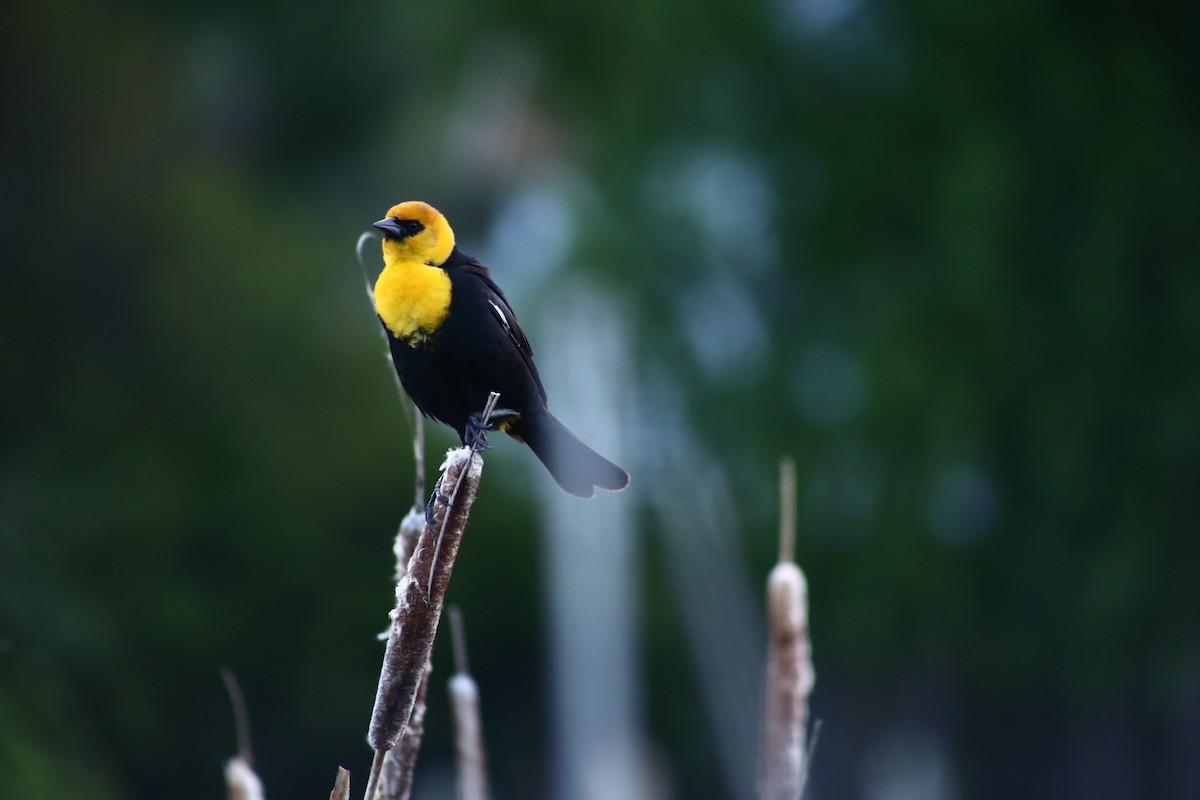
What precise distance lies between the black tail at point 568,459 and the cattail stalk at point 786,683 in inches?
21.0

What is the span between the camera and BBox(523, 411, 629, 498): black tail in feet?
9.13

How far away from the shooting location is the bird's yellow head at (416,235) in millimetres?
2805

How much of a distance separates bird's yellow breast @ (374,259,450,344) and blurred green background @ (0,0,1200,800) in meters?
4.54

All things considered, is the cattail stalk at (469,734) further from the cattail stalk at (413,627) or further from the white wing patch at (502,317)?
the white wing patch at (502,317)

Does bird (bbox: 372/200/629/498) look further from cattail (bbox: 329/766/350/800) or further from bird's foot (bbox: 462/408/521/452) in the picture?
cattail (bbox: 329/766/350/800)

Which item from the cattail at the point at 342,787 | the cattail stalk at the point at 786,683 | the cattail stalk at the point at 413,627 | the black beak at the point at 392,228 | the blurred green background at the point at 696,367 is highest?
the blurred green background at the point at 696,367

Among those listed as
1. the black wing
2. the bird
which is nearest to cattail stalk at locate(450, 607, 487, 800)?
the bird

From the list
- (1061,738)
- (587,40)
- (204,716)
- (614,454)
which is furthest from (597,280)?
(1061,738)

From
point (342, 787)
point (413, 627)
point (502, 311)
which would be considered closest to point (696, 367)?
point (502, 311)

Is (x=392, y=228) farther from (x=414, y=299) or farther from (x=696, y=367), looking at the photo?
(x=696, y=367)

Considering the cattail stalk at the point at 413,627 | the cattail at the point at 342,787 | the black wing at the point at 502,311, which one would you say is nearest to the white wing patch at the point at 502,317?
the black wing at the point at 502,311

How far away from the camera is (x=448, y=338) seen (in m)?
2.77

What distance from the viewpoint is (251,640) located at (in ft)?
34.9

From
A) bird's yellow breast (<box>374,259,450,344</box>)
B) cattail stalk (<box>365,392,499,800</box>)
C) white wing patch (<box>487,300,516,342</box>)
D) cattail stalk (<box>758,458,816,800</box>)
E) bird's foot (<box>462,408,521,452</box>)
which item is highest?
white wing patch (<box>487,300,516,342</box>)
